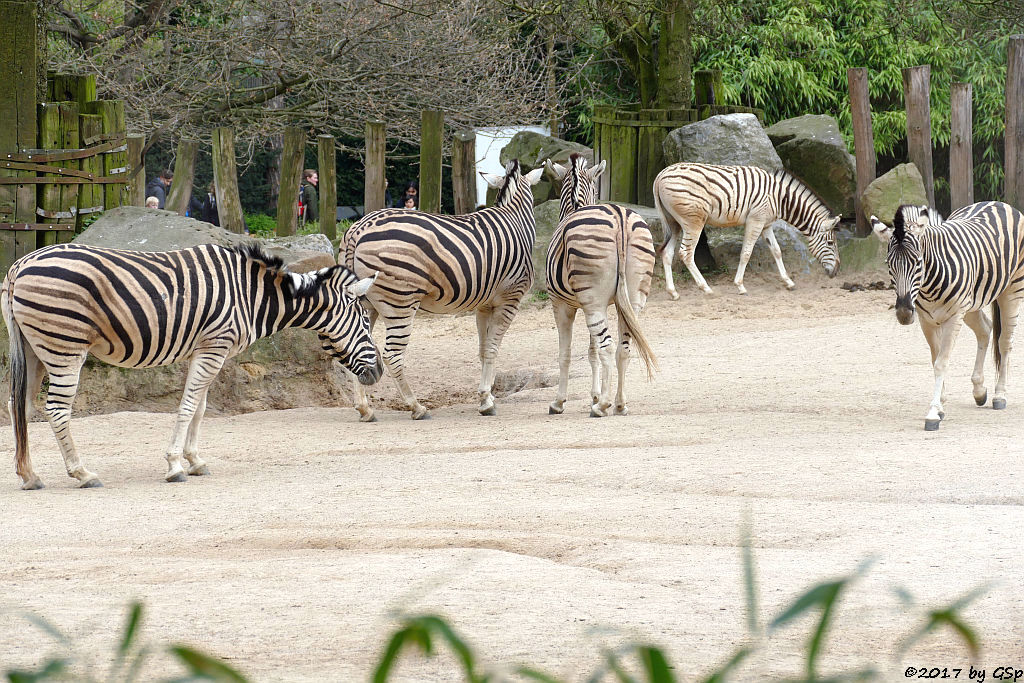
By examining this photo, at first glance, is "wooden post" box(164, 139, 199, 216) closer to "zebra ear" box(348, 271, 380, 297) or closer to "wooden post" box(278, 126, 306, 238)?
"wooden post" box(278, 126, 306, 238)

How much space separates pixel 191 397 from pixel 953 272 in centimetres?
481

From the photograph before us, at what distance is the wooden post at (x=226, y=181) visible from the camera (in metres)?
11.3

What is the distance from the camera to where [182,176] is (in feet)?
42.1

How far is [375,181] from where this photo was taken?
41.4ft

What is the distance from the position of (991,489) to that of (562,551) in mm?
2335

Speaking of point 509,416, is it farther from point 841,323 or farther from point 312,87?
point 312,87

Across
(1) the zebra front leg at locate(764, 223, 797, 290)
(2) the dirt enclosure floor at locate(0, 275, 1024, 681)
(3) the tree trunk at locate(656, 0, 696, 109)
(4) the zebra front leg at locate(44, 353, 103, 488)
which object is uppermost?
(3) the tree trunk at locate(656, 0, 696, 109)

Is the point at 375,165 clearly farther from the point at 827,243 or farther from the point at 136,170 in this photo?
the point at 827,243

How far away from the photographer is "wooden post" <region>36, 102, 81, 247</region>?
8547 millimetres

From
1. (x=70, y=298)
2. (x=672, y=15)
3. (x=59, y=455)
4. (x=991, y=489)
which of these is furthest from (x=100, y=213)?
(x=672, y=15)

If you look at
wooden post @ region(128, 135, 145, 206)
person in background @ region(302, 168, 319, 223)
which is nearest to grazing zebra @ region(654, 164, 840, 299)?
wooden post @ region(128, 135, 145, 206)

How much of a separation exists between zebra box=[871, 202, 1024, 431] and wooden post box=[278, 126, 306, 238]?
21.1 feet

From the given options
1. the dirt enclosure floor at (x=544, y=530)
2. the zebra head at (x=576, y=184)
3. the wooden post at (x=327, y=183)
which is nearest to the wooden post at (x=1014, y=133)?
the dirt enclosure floor at (x=544, y=530)

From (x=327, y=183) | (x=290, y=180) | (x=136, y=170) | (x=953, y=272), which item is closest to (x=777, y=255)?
(x=327, y=183)
